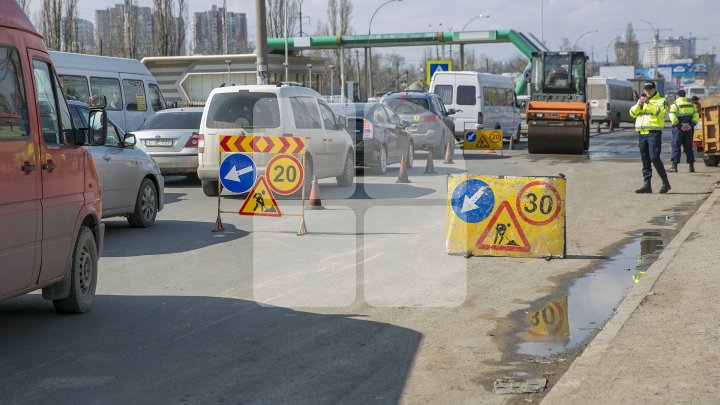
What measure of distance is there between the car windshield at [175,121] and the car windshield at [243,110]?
2.90 metres

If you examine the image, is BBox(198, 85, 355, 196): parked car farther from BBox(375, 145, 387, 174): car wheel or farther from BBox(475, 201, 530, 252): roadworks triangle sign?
BBox(475, 201, 530, 252): roadworks triangle sign

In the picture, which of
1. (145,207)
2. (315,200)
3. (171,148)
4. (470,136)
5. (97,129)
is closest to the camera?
(97,129)

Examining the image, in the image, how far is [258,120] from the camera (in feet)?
57.2

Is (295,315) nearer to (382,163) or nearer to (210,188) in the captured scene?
(210,188)

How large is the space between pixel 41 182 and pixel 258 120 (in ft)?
33.5

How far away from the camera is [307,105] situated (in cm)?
1847

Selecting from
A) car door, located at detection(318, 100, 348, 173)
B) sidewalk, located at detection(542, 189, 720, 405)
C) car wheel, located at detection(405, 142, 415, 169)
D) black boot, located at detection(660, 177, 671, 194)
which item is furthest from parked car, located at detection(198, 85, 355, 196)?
sidewalk, located at detection(542, 189, 720, 405)

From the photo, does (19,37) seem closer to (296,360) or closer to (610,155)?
(296,360)

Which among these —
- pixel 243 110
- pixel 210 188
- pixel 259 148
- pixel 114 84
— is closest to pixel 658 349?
pixel 259 148

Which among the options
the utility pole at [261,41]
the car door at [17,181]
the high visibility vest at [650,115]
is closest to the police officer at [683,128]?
the high visibility vest at [650,115]

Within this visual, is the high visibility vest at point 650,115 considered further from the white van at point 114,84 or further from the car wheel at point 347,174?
the white van at point 114,84

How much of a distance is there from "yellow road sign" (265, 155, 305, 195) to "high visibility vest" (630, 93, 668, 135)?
6969mm

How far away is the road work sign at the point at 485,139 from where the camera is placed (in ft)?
100

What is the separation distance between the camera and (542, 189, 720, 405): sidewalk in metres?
5.68
